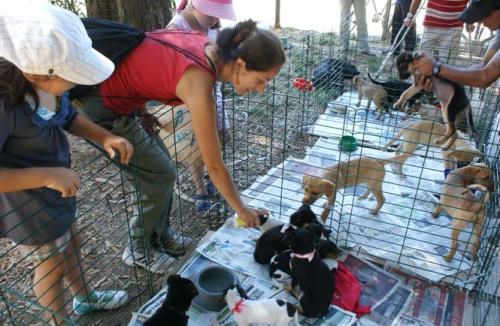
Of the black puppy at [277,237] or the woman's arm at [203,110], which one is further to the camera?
the black puppy at [277,237]

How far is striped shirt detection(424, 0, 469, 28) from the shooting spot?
4098mm

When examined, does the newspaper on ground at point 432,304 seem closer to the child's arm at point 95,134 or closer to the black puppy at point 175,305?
the black puppy at point 175,305

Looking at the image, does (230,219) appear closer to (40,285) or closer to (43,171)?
(40,285)

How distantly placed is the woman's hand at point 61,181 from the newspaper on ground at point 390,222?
1376 mm

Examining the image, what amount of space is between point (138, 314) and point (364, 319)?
3.68ft

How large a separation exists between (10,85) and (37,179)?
0.31m

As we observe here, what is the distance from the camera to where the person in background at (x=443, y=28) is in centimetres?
411

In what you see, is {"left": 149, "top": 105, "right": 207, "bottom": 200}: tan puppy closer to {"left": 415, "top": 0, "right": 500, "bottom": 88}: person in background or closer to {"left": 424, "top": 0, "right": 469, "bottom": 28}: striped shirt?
{"left": 415, "top": 0, "right": 500, "bottom": 88}: person in background

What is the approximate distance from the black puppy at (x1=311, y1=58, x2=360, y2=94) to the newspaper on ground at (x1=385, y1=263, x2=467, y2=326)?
2394 millimetres

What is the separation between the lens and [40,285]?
179cm

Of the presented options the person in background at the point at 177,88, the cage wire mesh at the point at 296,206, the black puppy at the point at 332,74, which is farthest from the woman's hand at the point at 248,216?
the black puppy at the point at 332,74

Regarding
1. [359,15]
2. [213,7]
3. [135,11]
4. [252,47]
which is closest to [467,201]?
[252,47]

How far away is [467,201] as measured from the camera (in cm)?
241

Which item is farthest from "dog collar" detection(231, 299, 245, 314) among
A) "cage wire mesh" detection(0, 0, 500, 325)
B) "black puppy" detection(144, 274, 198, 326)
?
"cage wire mesh" detection(0, 0, 500, 325)
